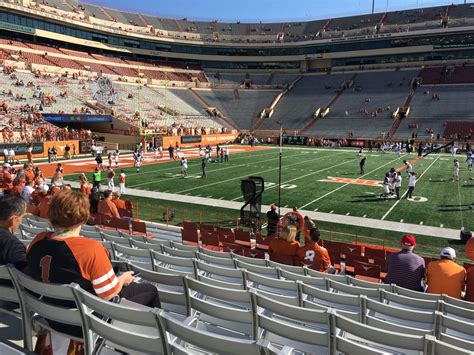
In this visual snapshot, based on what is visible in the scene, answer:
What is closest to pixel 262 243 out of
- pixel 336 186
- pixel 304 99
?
pixel 336 186

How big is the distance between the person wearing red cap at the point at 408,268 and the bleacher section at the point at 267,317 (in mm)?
889

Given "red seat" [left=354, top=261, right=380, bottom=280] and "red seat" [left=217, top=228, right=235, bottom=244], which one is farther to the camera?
"red seat" [left=217, top=228, right=235, bottom=244]

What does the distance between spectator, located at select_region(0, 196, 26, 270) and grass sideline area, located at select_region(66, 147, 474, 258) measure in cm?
1032

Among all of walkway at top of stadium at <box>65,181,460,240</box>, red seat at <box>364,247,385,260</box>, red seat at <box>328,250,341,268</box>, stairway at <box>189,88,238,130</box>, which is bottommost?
walkway at top of stadium at <box>65,181,460,240</box>

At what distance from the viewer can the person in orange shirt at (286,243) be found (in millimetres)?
7691

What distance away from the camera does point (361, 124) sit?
54.8m

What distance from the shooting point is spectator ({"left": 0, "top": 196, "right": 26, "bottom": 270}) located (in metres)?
3.59

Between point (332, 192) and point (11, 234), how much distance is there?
18.5 meters

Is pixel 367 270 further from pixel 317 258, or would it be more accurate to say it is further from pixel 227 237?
pixel 227 237

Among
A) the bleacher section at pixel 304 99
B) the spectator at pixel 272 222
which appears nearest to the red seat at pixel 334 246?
the spectator at pixel 272 222

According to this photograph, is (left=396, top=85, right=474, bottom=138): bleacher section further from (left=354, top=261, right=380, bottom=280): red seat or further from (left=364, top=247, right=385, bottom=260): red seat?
(left=354, top=261, right=380, bottom=280): red seat

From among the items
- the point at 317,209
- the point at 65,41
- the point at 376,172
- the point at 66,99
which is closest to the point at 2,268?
the point at 317,209

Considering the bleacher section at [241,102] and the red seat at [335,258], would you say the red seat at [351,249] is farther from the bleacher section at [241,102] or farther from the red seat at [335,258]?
the bleacher section at [241,102]

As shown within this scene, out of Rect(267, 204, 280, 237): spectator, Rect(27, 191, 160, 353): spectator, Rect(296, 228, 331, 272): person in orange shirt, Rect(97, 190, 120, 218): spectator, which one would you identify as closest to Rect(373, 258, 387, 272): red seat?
Rect(296, 228, 331, 272): person in orange shirt
